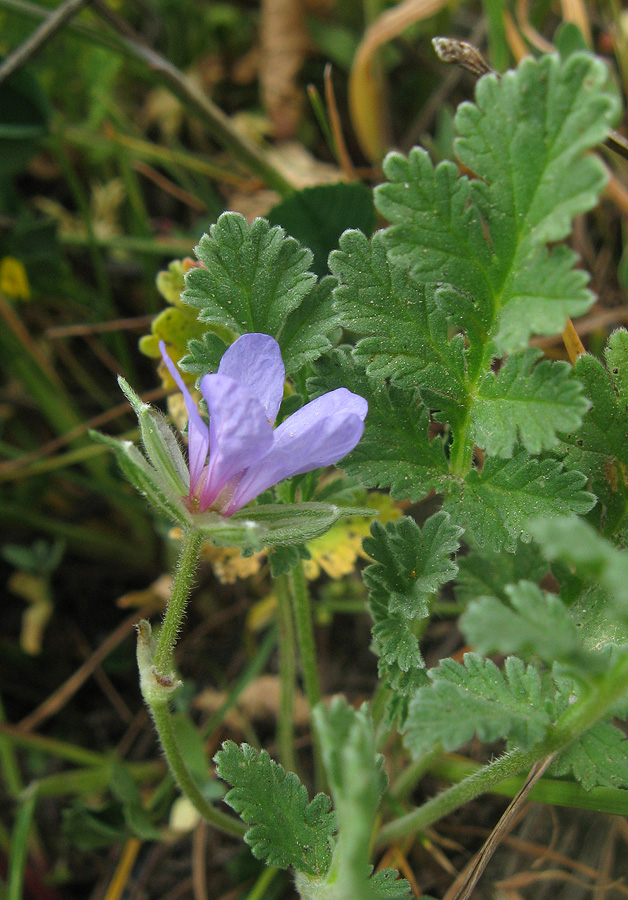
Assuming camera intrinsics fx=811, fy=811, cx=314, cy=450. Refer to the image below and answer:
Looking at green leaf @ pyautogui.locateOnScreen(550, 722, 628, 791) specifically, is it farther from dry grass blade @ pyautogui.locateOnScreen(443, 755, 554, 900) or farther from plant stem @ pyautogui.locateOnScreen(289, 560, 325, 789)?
plant stem @ pyautogui.locateOnScreen(289, 560, 325, 789)

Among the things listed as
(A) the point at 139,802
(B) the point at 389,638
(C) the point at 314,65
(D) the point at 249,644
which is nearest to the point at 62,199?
(C) the point at 314,65

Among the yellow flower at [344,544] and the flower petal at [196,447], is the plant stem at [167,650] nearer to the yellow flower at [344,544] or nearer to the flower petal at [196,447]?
the flower petal at [196,447]

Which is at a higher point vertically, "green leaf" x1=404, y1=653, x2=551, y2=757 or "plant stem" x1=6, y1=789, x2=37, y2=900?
"green leaf" x1=404, y1=653, x2=551, y2=757

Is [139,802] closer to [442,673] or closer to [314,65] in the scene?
[442,673]

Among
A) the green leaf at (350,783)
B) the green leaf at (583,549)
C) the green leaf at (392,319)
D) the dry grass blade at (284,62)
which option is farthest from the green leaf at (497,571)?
the dry grass blade at (284,62)

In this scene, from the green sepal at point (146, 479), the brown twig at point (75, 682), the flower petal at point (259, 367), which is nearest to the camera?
the green sepal at point (146, 479)

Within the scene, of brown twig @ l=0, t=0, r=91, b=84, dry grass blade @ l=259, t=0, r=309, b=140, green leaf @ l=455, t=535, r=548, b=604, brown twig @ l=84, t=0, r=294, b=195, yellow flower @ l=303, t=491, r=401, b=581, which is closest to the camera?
green leaf @ l=455, t=535, r=548, b=604

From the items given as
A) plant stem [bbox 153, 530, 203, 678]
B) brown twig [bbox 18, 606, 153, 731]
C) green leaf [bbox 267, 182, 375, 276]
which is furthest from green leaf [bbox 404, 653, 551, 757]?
brown twig [bbox 18, 606, 153, 731]

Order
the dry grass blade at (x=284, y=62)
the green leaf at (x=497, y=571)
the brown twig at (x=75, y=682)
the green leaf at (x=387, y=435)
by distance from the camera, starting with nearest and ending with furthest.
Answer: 1. the green leaf at (x=387, y=435)
2. the green leaf at (x=497, y=571)
3. the brown twig at (x=75, y=682)
4. the dry grass blade at (x=284, y=62)
